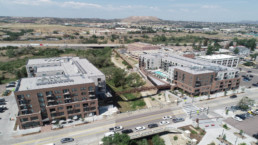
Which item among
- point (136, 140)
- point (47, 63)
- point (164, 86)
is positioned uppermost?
point (47, 63)

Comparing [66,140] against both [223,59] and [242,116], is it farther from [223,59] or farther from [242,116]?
[223,59]

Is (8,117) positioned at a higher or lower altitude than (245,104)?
lower

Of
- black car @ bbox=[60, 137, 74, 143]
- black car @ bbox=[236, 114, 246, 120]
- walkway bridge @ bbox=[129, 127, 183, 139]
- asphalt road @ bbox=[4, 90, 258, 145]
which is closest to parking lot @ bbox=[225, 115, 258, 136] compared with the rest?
black car @ bbox=[236, 114, 246, 120]

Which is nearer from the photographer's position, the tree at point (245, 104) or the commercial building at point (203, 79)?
the tree at point (245, 104)

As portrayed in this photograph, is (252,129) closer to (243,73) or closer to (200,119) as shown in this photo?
(200,119)

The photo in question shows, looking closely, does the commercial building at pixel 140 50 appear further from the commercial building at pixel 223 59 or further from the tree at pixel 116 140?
the tree at pixel 116 140

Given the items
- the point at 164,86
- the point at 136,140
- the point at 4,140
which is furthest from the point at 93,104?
the point at 164,86

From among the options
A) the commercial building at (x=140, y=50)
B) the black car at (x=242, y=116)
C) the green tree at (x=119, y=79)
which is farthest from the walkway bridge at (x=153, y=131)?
the commercial building at (x=140, y=50)

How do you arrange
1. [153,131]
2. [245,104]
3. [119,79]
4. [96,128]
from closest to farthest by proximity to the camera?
[153,131] → [96,128] → [245,104] → [119,79]

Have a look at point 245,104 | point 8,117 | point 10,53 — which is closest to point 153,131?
point 245,104
